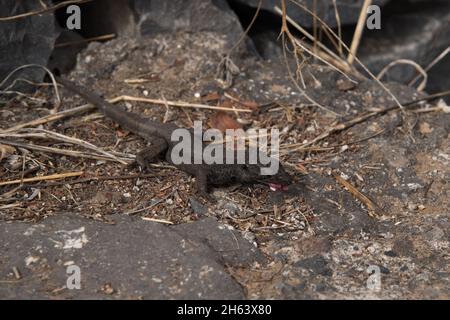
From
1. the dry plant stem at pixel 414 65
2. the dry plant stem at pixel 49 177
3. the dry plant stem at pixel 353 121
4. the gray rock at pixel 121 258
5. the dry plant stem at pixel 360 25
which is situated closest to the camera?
the gray rock at pixel 121 258

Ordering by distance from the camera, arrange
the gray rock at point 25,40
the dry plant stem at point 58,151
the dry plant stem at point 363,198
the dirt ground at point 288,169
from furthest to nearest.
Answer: the gray rock at point 25,40 → the dry plant stem at point 58,151 → the dry plant stem at point 363,198 → the dirt ground at point 288,169

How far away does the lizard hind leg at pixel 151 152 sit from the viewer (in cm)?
526

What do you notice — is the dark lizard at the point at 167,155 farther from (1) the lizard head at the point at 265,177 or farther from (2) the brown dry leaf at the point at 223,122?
(2) the brown dry leaf at the point at 223,122

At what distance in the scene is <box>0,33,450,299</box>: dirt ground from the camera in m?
4.36

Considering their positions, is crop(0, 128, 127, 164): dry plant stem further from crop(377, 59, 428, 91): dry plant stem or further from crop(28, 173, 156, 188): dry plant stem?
crop(377, 59, 428, 91): dry plant stem

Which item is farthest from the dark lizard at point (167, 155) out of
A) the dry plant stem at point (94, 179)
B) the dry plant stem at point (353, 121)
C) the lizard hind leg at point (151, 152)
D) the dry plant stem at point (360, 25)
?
the dry plant stem at point (360, 25)

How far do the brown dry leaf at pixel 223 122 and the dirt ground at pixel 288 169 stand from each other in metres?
0.01

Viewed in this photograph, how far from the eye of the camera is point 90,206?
4.73 metres

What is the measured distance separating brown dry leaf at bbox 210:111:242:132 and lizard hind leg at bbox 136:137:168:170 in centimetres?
52

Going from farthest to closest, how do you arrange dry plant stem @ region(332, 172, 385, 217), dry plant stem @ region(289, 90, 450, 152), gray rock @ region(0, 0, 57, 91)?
1. gray rock @ region(0, 0, 57, 91)
2. dry plant stem @ region(289, 90, 450, 152)
3. dry plant stem @ region(332, 172, 385, 217)

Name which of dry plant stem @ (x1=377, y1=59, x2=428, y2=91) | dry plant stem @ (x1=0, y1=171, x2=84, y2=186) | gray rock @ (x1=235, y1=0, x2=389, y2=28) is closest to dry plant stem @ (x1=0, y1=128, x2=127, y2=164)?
dry plant stem @ (x1=0, y1=171, x2=84, y2=186)

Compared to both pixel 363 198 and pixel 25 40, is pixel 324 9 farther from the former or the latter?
pixel 25 40

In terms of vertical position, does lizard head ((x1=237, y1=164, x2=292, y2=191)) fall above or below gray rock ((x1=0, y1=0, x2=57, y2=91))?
below

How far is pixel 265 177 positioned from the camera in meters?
5.09
